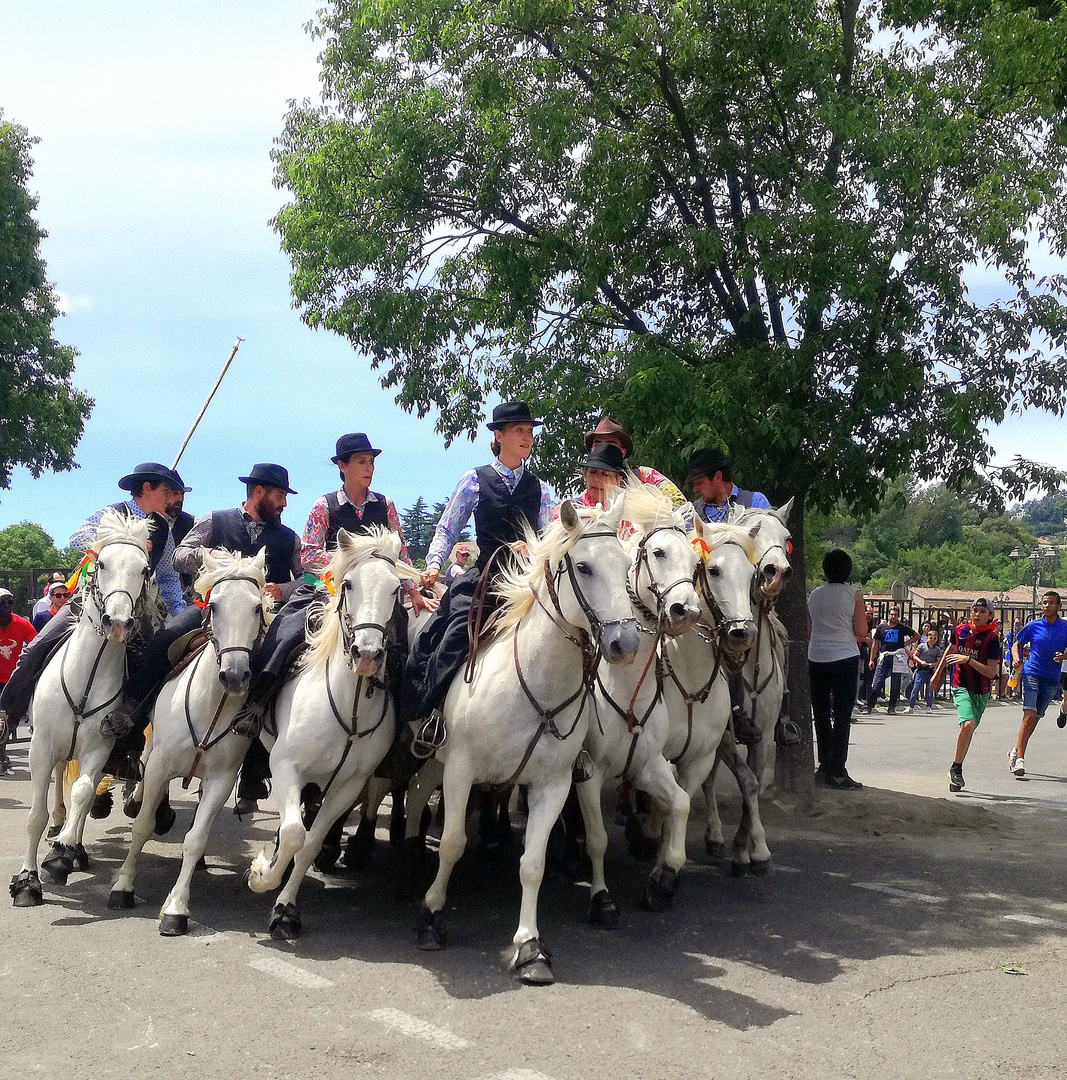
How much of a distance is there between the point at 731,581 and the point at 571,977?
8.12ft

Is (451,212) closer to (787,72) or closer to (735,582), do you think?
(787,72)

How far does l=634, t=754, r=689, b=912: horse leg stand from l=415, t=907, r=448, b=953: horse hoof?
4.65ft

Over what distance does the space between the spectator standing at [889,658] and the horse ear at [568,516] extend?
20171mm

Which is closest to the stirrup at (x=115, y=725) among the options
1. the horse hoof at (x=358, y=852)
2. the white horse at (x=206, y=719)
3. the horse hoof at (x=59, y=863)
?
the white horse at (x=206, y=719)

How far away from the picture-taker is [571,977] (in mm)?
5352

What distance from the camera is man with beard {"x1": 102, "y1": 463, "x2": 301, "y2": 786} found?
22.7 ft

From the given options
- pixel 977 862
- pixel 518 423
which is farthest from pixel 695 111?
pixel 977 862

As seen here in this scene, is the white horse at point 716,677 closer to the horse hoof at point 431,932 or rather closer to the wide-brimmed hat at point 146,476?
the horse hoof at point 431,932

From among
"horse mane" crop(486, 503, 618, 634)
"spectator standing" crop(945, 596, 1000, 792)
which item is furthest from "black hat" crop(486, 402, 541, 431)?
"spectator standing" crop(945, 596, 1000, 792)

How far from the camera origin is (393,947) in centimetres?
580

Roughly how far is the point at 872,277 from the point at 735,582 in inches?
138

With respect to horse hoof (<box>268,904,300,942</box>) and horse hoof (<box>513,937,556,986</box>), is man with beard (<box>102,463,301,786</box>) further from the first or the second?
horse hoof (<box>513,937,556,986</box>)

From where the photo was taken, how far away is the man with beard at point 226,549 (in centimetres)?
693

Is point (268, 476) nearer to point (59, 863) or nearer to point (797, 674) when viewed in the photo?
point (59, 863)
